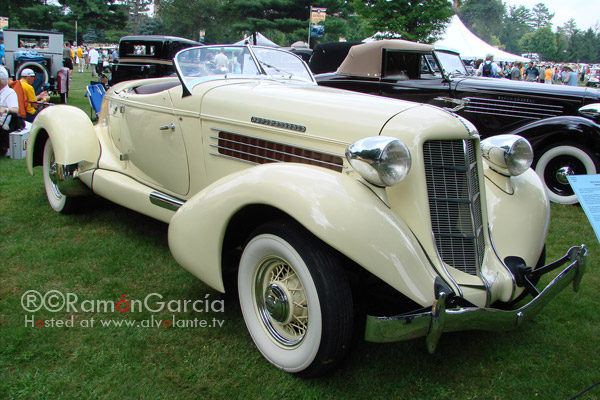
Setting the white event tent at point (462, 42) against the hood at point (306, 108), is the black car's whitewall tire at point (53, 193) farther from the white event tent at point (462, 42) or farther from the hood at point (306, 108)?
the white event tent at point (462, 42)

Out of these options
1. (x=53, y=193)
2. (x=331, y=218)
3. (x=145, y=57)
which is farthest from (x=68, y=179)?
(x=145, y=57)

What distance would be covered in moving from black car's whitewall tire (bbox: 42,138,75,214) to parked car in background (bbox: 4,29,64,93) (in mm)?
8698

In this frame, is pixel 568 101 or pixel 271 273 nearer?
pixel 271 273

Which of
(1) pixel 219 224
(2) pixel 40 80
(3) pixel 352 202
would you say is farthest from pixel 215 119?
(2) pixel 40 80

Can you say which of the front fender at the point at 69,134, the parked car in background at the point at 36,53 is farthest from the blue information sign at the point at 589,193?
the parked car in background at the point at 36,53

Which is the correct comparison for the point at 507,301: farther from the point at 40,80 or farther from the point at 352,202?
the point at 40,80

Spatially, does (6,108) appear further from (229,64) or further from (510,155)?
(510,155)

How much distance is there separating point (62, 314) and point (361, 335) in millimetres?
1777

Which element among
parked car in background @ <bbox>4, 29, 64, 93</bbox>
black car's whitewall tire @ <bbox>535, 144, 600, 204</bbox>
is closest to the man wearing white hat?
parked car in background @ <bbox>4, 29, 64, 93</bbox>

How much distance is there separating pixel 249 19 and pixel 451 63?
110 feet

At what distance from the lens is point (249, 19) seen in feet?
125

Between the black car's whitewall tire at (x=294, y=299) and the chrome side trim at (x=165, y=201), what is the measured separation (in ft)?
3.45

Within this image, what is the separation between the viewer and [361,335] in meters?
2.63

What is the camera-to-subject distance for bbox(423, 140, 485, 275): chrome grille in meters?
2.21
